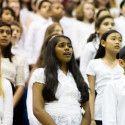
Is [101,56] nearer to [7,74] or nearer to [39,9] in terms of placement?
[7,74]

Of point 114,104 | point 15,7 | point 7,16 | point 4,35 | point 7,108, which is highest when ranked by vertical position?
point 15,7

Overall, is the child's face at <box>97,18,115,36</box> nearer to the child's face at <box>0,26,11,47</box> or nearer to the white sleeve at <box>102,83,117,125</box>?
the child's face at <box>0,26,11,47</box>

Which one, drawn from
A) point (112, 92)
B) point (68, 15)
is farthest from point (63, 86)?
point (68, 15)

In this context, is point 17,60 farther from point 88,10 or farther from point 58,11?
point 88,10

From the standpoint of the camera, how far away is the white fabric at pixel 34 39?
837cm

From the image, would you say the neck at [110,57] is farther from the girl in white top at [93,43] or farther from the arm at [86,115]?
the arm at [86,115]

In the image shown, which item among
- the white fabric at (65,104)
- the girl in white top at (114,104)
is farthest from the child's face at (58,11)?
the girl in white top at (114,104)

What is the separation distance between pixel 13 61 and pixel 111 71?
55.4 inches

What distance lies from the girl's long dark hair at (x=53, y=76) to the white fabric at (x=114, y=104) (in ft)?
1.55

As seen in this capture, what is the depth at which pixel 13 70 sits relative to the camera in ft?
20.0

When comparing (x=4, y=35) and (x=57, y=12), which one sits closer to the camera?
(x=4, y=35)

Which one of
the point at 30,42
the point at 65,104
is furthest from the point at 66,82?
the point at 30,42

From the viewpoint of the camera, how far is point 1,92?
5.06 m

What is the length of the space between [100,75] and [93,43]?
1021 mm
